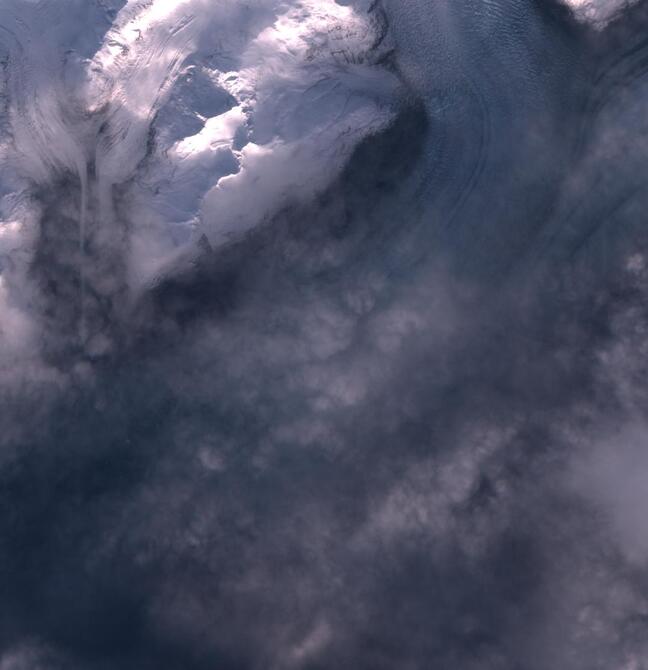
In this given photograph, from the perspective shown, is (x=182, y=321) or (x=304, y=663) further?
(x=182, y=321)

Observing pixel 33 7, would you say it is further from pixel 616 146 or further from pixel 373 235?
pixel 616 146

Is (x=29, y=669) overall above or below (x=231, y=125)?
below

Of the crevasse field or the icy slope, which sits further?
the icy slope

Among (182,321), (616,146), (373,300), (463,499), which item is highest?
(616,146)

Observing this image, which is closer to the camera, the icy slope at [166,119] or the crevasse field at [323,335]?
the crevasse field at [323,335]

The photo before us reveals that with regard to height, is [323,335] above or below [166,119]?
below

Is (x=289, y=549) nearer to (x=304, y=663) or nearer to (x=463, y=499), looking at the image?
(x=304, y=663)

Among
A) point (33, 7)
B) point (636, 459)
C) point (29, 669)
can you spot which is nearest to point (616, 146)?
point (636, 459)

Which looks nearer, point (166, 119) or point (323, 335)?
point (323, 335)
